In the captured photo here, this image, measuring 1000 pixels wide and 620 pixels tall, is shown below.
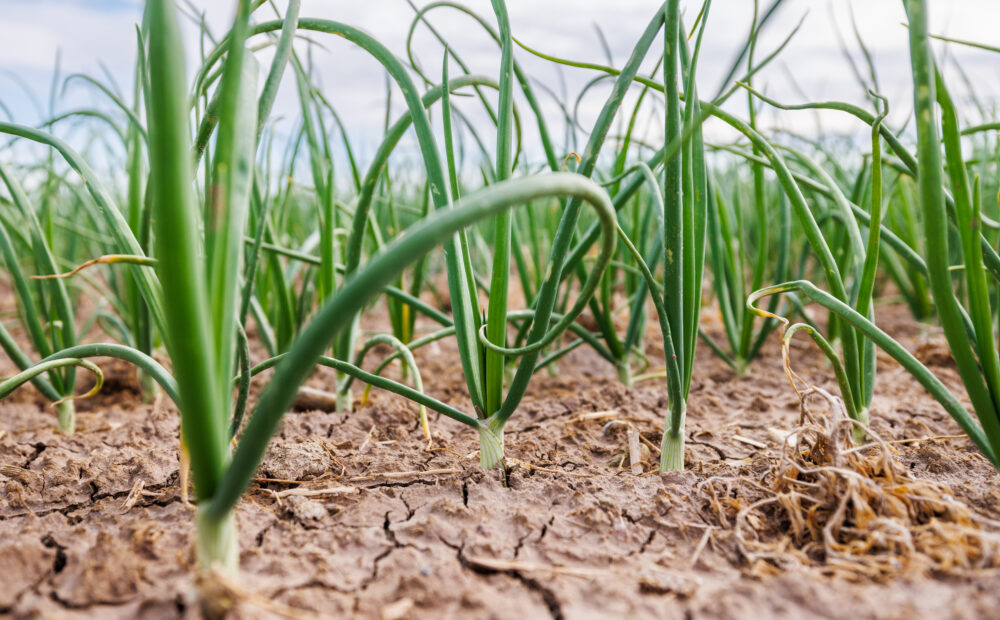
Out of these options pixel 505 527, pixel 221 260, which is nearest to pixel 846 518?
pixel 505 527

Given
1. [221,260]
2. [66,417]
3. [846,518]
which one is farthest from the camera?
[66,417]

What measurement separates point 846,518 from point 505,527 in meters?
0.40

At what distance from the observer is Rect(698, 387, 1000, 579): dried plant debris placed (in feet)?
2.15

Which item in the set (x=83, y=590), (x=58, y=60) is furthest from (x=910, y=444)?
(x=58, y=60)

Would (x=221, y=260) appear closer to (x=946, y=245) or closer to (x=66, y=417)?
(x=946, y=245)

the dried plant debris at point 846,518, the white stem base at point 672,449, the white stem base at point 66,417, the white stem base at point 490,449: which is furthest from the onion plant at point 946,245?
the white stem base at point 66,417

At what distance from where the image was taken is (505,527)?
79cm

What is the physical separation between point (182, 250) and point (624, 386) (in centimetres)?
105

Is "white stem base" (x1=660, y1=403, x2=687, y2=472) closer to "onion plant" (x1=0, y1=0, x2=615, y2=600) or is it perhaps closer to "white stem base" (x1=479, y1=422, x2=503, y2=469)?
"white stem base" (x1=479, y1=422, x2=503, y2=469)

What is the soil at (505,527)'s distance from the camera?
24.7 inches

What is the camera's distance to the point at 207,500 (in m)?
0.59

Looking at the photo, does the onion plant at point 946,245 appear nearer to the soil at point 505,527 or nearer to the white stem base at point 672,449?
the soil at point 505,527

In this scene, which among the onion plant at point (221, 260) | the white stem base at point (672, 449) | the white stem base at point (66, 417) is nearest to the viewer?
the onion plant at point (221, 260)

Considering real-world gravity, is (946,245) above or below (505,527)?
above
